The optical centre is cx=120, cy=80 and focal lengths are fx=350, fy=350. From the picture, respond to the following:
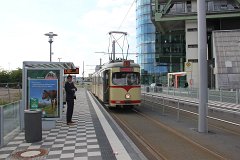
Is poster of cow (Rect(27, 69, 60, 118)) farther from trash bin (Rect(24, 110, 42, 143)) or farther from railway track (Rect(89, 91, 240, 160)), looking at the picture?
railway track (Rect(89, 91, 240, 160))

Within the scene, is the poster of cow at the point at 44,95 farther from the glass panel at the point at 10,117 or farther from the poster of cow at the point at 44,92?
the glass panel at the point at 10,117

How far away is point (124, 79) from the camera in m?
20.7

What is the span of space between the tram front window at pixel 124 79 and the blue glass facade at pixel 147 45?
6608 cm

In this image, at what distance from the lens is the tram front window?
67.5 feet

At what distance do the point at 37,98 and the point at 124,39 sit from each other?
2186 centimetres

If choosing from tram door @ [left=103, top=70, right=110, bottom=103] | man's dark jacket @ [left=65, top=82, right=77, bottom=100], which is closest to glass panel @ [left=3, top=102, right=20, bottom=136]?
man's dark jacket @ [left=65, top=82, right=77, bottom=100]

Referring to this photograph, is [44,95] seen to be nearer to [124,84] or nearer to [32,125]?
[32,125]

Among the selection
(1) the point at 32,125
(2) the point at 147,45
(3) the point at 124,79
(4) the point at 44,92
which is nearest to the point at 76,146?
(1) the point at 32,125

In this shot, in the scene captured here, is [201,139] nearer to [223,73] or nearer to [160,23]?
[223,73]

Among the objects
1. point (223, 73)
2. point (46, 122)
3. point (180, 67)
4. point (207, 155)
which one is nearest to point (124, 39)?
point (223, 73)

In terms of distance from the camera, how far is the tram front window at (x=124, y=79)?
2058 cm

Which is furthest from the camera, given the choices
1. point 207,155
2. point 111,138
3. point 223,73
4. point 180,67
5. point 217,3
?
point 180,67

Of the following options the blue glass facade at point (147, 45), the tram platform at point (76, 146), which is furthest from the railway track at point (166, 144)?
the blue glass facade at point (147, 45)

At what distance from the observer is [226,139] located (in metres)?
11.3
